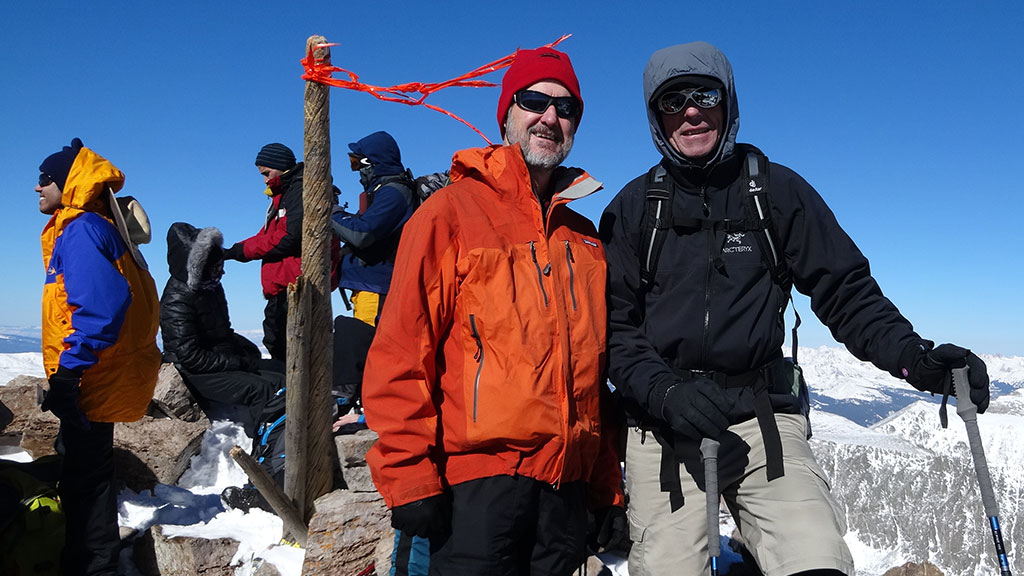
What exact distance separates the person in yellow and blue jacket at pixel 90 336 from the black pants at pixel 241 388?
2.27m

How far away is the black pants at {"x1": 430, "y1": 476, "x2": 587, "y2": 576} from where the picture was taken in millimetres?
2264

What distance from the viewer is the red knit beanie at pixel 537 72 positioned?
2814 millimetres

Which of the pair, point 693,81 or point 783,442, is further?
point 693,81

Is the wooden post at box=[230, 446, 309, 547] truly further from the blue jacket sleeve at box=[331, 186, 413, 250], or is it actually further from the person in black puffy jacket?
the person in black puffy jacket

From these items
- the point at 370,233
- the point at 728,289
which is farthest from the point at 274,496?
the point at 728,289

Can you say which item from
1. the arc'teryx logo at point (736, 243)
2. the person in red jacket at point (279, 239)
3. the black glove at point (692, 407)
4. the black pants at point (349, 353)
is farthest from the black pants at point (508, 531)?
the person in red jacket at point (279, 239)

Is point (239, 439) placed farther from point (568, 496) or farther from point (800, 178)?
point (800, 178)

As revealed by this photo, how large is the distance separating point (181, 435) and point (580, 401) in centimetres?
571

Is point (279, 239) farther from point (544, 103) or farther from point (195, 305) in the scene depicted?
point (544, 103)

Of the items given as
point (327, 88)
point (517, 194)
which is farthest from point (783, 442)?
point (327, 88)

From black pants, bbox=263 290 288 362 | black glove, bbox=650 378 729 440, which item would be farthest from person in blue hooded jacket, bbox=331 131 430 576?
black glove, bbox=650 378 729 440

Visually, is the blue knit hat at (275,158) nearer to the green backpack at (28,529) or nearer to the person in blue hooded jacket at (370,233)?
the person in blue hooded jacket at (370,233)

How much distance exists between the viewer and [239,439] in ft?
23.7

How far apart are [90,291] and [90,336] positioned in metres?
0.30
